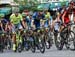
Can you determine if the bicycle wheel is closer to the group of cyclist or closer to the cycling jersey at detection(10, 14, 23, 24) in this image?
the group of cyclist

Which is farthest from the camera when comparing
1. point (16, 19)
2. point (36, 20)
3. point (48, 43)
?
point (36, 20)

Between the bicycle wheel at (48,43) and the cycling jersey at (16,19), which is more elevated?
the cycling jersey at (16,19)

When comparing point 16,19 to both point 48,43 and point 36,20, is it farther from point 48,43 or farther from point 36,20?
point 48,43

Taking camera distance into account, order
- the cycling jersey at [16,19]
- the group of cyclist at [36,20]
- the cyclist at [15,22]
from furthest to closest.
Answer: the cycling jersey at [16,19]
the cyclist at [15,22]
the group of cyclist at [36,20]

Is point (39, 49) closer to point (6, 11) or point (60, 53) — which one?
point (60, 53)

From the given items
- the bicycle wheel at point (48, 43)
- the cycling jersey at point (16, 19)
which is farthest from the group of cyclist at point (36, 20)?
the bicycle wheel at point (48, 43)

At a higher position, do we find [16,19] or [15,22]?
[16,19]

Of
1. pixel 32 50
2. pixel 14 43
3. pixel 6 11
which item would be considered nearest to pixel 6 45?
pixel 14 43

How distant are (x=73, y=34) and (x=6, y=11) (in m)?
32.4

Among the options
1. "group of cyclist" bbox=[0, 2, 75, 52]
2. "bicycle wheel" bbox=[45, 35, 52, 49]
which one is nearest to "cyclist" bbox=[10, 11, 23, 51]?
"group of cyclist" bbox=[0, 2, 75, 52]

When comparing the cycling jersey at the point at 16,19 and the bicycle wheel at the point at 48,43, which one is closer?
the bicycle wheel at the point at 48,43

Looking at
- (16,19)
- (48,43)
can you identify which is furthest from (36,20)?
(48,43)

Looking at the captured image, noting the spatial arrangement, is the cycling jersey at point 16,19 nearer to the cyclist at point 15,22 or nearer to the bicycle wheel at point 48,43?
the cyclist at point 15,22

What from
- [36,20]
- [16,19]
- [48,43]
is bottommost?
[48,43]
